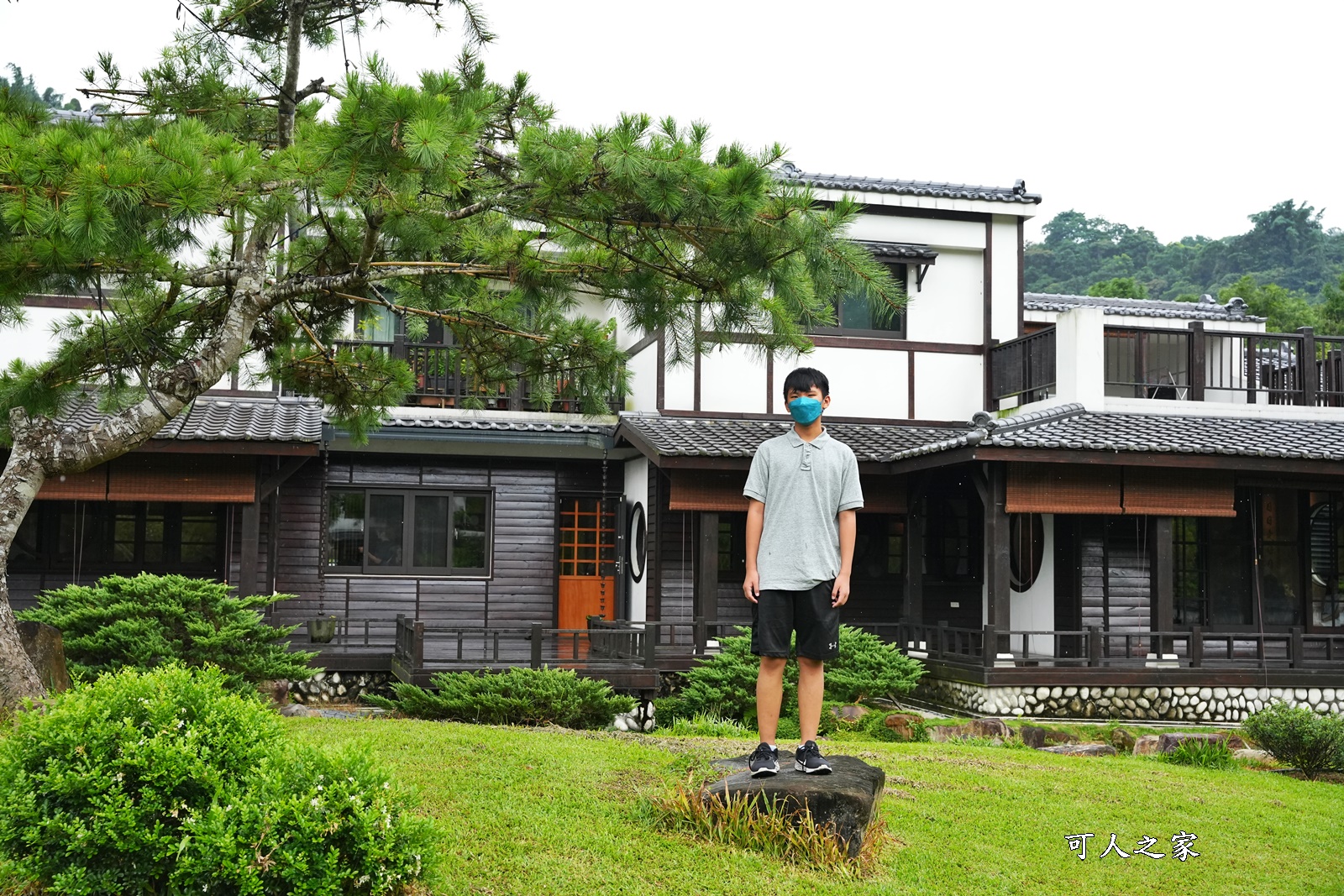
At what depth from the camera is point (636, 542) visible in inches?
637

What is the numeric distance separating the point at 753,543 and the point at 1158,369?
12.9 metres

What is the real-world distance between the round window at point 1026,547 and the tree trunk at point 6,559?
11.1 metres

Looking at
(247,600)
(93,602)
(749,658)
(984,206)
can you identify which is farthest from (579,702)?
(984,206)

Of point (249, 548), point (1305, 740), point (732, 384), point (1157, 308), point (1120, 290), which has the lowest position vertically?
point (1305, 740)

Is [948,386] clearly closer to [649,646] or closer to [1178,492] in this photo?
[1178,492]

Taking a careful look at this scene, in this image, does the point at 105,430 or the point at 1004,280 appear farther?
the point at 1004,280

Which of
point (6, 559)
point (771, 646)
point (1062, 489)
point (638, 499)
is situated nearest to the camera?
point (771, 646)

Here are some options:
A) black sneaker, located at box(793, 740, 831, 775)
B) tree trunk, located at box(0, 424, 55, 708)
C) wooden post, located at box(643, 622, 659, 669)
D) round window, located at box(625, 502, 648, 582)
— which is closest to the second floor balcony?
round window, located at box(625, 502, 648, 582)

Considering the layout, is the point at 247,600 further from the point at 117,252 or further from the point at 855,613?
the point at 855,613

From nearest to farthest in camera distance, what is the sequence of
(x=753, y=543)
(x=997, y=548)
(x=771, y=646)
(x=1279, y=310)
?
(x=771, y=646), (x=753, y=543), (x=997, y=548), (x=1279, y=310)

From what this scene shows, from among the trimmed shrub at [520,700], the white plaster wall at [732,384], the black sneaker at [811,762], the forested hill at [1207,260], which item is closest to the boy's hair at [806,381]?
the black sneaker at [811,762]

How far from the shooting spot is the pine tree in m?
5.92

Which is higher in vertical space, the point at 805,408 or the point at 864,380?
the point at 864,380

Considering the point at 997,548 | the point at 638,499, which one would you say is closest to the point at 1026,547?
the point at 997,548
